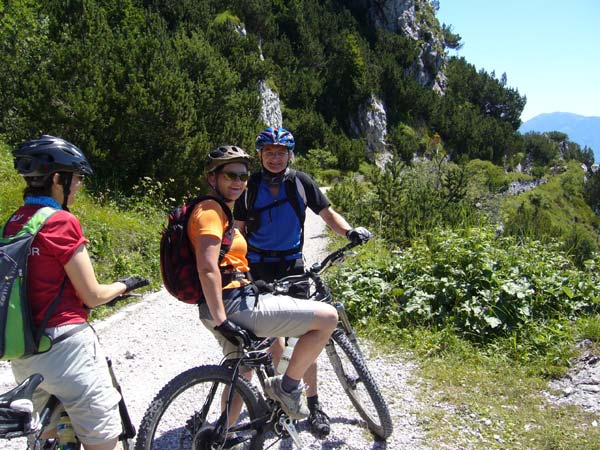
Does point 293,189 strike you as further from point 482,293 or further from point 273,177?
point 482,293

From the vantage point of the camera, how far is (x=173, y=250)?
8.07 feet

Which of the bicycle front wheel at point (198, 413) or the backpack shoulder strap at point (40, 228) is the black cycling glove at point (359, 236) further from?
the backpack shoulder strap at point (40, 228)

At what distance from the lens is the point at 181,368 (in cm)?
468

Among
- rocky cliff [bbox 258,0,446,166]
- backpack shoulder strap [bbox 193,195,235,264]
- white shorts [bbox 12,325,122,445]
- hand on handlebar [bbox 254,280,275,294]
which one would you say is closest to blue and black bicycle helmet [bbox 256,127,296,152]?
backpack shoulder strap [bbox 193,195,235,264]

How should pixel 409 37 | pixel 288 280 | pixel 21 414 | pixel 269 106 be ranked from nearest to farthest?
pixel 21 414 < pixel 288 280 < pixel 269 106 < pixel 409 37

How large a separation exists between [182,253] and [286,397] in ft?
3.35

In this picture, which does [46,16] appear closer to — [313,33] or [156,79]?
[156,79]

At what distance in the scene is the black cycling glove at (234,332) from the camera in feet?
7.79

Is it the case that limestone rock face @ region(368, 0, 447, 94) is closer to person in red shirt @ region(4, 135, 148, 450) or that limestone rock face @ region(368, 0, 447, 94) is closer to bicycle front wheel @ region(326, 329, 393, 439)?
bicycle front wheel @ region(326, 329, 393, 439)

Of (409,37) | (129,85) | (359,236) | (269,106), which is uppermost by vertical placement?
(409,37)

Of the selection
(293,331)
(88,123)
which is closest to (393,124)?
(88,123)

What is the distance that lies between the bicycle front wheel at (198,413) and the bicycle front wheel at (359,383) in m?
0.74

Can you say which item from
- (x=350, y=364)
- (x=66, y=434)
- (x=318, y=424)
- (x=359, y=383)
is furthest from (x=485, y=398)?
(x=66, y=434)

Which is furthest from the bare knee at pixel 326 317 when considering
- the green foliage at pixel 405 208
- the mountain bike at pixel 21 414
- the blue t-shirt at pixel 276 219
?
the green foliage at pixel 405 208
